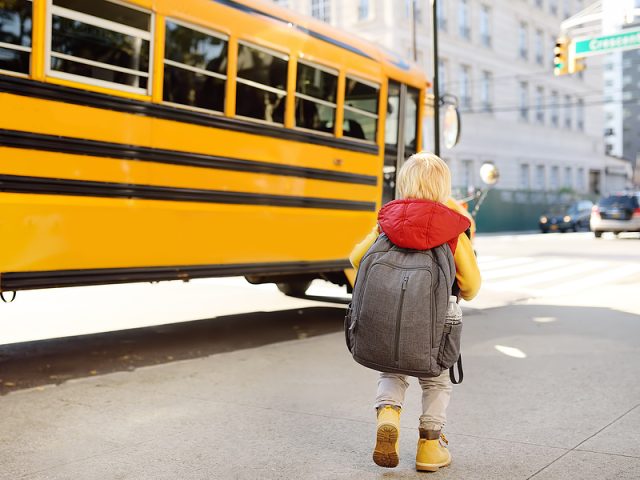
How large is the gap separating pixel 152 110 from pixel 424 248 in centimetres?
308

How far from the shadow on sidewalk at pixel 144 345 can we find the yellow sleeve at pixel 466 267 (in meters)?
3.14

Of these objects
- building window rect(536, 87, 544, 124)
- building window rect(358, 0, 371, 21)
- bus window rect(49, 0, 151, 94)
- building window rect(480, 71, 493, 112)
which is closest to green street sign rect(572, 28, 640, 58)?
building window rect(358, 0, 371, 21)

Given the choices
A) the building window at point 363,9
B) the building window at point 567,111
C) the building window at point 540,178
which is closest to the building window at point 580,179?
the building window at point 567,111

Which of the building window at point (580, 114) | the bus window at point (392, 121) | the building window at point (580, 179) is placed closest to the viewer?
the bus window at point (392, 121)

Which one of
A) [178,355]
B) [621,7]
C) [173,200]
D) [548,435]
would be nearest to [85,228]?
[173,200]

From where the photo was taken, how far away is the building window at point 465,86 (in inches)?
1492

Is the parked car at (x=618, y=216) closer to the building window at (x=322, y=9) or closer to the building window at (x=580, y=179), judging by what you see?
the building window at (x=322, y=9)

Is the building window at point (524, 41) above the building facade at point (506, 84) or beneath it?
above

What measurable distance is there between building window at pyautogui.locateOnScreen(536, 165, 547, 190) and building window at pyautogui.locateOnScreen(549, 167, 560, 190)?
0.80 metres

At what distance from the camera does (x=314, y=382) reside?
5.57 meters

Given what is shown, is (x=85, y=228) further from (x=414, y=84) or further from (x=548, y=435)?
(x=414, y=84)

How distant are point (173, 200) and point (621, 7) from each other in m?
16.7

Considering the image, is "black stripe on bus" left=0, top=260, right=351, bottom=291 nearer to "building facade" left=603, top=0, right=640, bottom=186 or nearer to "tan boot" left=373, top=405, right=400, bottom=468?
"tan boot" left=373, top=405, right=400, bottom=468

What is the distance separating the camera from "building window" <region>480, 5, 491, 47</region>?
1558 inches
